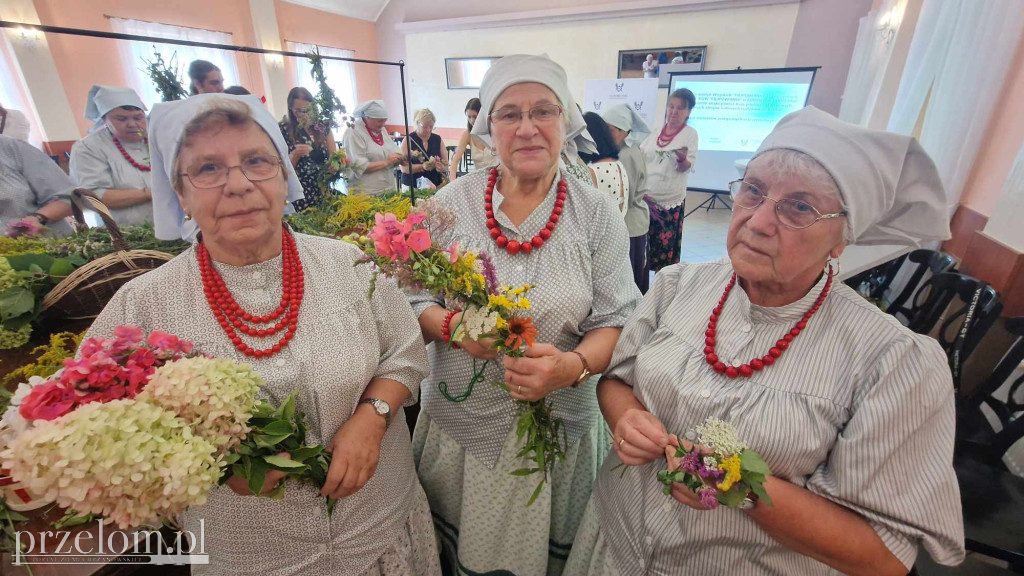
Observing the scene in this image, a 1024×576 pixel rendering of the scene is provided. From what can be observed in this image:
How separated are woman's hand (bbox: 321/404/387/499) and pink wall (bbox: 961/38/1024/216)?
343cm

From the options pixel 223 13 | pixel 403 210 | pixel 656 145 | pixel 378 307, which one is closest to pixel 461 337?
pixel 378 307

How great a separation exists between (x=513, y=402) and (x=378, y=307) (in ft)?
1.73

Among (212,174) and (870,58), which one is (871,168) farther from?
(870,58)

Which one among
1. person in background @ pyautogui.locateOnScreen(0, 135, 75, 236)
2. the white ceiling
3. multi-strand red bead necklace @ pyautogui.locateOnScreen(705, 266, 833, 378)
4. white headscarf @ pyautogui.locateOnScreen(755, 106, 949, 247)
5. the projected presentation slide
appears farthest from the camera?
the white ceiling

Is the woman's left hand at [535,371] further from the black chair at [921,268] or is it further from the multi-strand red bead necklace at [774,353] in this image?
the black chair at [921,268]

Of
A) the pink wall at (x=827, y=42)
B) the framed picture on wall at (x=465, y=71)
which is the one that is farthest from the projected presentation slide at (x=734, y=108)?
the framed picture on wall at (x=465, y=71)

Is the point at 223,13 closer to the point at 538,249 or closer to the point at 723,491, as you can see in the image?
the point at 538,249

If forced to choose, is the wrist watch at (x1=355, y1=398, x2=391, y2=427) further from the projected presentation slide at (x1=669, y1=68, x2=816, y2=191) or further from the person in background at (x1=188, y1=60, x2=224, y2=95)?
the projected presentation slide at (x1=669, y1=68, x2=816, y2=191)

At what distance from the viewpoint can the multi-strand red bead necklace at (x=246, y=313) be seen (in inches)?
40.8

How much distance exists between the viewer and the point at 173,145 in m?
0.94

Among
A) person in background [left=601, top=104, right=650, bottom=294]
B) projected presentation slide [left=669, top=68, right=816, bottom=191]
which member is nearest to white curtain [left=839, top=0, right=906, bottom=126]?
projected presentation slide [left=669, top=68, right=816, bottom=191]

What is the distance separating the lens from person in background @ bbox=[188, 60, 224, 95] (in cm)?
279

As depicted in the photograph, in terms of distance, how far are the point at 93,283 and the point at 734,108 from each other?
7708 mm

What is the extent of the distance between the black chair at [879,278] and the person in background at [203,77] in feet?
14.5
